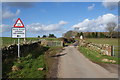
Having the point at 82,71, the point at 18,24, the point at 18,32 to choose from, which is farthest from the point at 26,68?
the point at 18,24

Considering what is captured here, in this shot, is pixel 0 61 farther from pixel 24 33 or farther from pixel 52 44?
pixel 52 44

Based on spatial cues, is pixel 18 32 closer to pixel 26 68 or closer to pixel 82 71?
pixel 26 68

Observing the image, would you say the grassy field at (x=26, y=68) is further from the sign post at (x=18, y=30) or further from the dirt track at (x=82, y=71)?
the sign post at (x=18, y=30)

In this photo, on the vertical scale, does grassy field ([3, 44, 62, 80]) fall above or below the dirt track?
above

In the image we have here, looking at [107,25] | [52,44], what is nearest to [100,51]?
[52,44]

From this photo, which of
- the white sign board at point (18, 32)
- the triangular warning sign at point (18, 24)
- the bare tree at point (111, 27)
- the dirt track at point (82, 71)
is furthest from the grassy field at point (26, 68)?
the bare tree at point (111, 27)

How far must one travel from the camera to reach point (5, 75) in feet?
20.8

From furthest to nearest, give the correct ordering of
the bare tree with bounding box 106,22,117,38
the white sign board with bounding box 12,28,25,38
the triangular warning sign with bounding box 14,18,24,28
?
the bare tree with bounding box 106,22,117,38 → the white sign board with bounding box 12,28,25,38 → the triangular warning sign with bounding box 14,18,24,28

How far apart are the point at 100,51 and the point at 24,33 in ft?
30.5

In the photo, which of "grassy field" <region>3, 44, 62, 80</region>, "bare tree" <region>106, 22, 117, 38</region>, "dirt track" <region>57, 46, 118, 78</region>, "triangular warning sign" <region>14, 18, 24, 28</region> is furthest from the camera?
"bare tree" <region>106, 22, 117, 38</region>

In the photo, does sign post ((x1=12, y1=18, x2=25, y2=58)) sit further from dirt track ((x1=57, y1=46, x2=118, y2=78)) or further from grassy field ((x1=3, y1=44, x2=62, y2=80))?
dirt track ((x1=57, y1=46, x2=118, y2=78))

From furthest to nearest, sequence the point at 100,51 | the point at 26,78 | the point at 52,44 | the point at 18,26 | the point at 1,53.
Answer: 1. the point at 52,44
2. the point at 100,51
3. the point at 18,26
4. the point at 1,53
5. the point at 26,78

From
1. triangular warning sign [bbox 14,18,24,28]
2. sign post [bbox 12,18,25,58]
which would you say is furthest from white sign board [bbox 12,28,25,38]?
triangular warning sign [bbox 14,18,24,28]

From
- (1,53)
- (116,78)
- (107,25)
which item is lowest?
(116,78)
